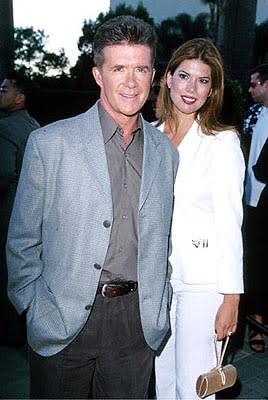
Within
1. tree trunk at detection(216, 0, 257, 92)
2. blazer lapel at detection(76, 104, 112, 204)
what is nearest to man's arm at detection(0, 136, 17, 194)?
blazer lapel at detection(76, 104, 112, 204)

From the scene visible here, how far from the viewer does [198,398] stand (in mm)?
2369

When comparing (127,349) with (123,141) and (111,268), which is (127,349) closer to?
(111,268)

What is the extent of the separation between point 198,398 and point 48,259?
3.60 feet

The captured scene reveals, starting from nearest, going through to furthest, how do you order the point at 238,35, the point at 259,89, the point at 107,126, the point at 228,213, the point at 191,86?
1. the point at 107,126
2. the point at 228,213
3. the point at 191,86
4. the point at 259,89
5. the point at 238,35

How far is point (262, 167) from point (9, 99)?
7.09 ft

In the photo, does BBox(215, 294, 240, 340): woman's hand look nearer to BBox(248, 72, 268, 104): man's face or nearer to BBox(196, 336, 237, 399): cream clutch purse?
BBox(196, 336, 237, 399): cream clutch purse

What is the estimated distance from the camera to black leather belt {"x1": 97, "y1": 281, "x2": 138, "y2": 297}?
6.21 feet

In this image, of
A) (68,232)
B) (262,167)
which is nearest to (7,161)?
(68,232)

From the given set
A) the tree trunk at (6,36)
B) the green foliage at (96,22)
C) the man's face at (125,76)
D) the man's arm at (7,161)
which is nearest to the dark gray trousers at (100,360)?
the man's face at (125,76)

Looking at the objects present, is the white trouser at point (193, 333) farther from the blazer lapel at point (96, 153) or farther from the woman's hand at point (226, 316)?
the blazer lapel at point (96, 153)

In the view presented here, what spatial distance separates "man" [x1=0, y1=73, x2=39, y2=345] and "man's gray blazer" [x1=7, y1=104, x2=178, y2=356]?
173 centimetres

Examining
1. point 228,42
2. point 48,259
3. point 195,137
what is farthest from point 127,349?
point 228,42

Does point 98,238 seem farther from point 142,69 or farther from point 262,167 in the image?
point 262,167

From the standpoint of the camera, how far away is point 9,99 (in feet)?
12.5
